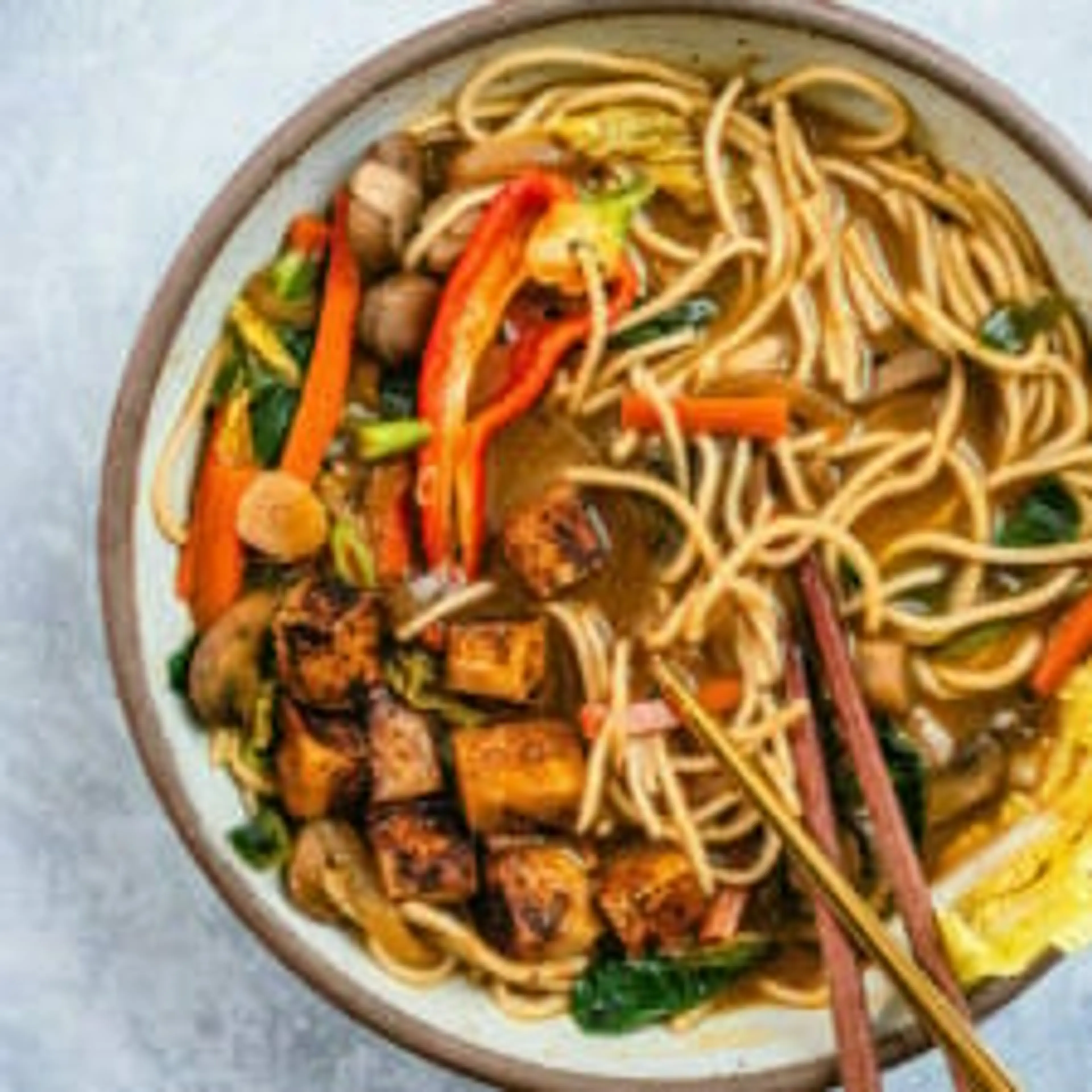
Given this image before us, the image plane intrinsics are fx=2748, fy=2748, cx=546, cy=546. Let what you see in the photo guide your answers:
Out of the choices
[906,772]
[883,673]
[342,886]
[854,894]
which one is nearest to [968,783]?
[906,772]

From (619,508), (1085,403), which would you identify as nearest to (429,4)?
(619,508)

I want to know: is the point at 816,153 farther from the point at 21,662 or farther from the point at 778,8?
the point at 21,662

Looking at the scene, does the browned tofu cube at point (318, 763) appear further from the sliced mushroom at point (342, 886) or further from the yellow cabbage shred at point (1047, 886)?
the yellow cabbage shred at point (1047, 886)

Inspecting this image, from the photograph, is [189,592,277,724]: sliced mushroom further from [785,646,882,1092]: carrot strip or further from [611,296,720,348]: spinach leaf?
[785,646,882,1092]: carrot strip

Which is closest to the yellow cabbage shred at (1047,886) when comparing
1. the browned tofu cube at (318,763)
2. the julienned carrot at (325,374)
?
the browned tofu cube at (318,763)

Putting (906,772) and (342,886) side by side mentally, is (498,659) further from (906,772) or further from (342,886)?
(906,772)

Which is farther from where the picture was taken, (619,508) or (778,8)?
(619,508)
